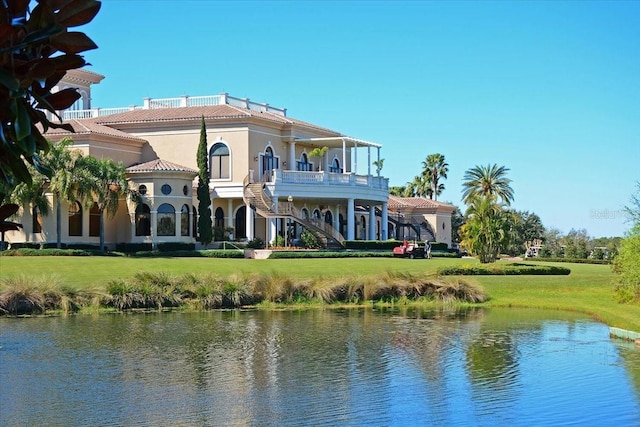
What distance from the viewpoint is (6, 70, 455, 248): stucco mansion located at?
52.8 meters

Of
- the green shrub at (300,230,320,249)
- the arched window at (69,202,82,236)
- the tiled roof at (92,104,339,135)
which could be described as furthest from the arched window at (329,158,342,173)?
the arched window at (69,202,82,236)

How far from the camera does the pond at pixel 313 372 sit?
14.3 metres

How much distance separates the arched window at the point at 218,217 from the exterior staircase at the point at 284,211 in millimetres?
2843

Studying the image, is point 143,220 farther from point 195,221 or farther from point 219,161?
point 219,161

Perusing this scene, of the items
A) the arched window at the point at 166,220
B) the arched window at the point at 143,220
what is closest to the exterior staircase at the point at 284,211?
the arched window at the point at 166,220

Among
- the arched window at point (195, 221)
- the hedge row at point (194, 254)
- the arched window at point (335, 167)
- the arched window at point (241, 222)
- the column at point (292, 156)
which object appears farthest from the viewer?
the arched window at point (335, 167)

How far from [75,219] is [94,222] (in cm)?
142

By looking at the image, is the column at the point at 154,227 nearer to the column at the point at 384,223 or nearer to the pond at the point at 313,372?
the column at the point at 384,223

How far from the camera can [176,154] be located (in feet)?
195

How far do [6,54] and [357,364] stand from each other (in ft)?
54.3

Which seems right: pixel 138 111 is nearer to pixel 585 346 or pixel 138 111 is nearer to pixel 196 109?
pixel 196 109

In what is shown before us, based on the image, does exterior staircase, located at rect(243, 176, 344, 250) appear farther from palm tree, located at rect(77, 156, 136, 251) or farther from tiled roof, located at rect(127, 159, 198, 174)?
A: palm tree, located at rect(77, 156, 136, 251)

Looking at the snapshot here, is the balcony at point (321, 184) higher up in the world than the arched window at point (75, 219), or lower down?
higher up

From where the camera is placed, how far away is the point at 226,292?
104ft
